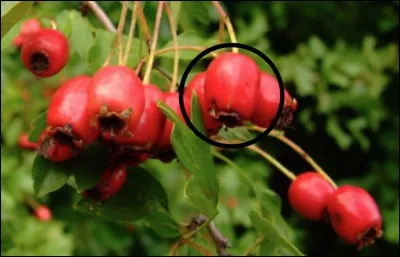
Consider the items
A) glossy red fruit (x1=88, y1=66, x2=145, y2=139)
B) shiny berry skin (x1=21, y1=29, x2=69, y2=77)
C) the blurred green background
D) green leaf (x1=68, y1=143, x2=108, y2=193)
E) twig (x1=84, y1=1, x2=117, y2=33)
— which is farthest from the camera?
the blurred green background

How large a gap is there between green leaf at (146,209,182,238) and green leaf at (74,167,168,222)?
0.35 ft

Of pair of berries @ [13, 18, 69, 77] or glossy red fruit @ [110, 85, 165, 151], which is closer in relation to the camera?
glossy red fruit @ [110, 85, 165, 151]

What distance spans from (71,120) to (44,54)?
251mm

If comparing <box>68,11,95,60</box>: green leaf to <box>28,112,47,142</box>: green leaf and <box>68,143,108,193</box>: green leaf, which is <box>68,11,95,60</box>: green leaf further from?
<box>68,143,108,193</box>: green leaf

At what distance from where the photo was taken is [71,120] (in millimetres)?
1048

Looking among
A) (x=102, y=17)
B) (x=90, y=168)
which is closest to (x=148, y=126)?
(x=90, y=168)

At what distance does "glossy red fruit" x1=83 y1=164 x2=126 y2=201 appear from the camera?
1183 mm

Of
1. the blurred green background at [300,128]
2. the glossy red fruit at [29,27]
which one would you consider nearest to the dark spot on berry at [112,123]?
the glossy red fruit at [29,27]

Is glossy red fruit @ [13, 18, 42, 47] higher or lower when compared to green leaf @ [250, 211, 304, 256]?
higher

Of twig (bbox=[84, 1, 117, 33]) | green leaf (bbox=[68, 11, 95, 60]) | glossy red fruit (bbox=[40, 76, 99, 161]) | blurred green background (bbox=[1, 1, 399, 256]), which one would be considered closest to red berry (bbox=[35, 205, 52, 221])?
blurred green background (bbox=[1, 1, 399, 256])

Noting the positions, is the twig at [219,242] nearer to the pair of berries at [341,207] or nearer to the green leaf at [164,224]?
the green leaf at [164,224]

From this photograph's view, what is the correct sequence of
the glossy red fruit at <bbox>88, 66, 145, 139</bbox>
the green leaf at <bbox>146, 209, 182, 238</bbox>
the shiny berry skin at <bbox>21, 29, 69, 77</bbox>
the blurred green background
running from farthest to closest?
the blurred green background → the green leaf at <bbox>146, 209, 182, 238</bbox> → the shiny berry skin at <bbox>21, 29, 69, 77</bbox> → the glossy red fruit at <bbox>88, 66, 145, 139</bbox>

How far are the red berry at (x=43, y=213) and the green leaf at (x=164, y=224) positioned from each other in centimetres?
134

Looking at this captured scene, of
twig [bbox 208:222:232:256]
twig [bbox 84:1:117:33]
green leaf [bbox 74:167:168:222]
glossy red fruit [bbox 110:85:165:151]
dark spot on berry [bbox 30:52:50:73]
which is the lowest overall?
twig [bbox 208:222:232:256]
